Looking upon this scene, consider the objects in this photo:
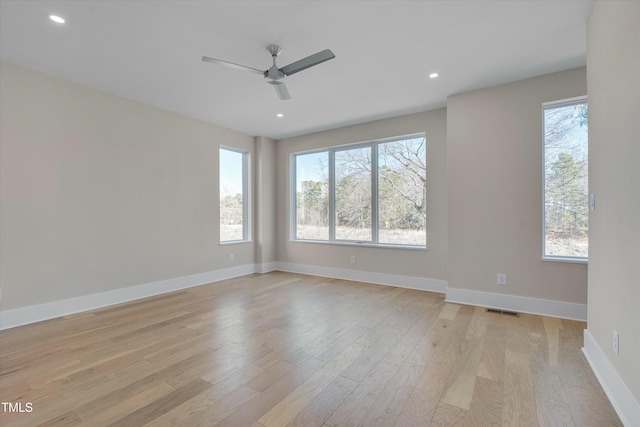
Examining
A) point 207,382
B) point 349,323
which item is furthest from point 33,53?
point 349,323

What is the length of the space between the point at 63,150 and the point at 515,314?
5522 mm

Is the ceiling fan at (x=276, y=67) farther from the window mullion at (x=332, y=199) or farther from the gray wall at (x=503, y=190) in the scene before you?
the window mullion at (x=332, y=199)

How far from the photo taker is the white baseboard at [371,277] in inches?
167

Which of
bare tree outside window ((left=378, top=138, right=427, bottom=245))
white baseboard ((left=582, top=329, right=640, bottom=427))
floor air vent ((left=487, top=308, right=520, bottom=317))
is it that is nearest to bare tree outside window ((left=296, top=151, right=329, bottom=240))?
bare tree outside window ((left=378, top=138, right=427, bottom=245))

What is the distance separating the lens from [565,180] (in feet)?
10.4

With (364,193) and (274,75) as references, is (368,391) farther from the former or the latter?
(364,193)

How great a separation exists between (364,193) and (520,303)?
2693mm

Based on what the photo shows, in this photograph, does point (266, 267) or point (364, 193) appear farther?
point (266, 267)

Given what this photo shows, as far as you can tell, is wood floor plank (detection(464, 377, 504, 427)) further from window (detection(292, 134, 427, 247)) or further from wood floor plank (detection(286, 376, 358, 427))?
window (detection(292, 134, 427, 247))

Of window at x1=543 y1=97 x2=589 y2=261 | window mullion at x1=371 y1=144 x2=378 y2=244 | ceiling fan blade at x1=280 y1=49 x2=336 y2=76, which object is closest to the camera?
ceiling fan blade at x1=280 y1=49 x2=336 y2=76

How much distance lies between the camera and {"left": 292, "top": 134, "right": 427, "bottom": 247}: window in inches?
177

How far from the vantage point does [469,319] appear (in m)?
3.10

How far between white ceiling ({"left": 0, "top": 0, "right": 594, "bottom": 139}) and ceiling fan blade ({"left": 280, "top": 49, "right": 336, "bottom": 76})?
256 millimetres

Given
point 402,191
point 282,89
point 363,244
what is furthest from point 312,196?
point 282,89
